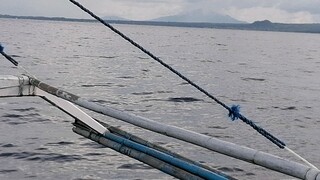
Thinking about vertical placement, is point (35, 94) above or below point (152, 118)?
above

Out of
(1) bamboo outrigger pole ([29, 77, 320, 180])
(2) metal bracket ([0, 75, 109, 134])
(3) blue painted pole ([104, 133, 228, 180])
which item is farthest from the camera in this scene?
(2) metal bracket ([0, 75, 109, 134])

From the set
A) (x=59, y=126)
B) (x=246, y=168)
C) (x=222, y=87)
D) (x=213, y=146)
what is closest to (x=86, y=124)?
(x=213, y=146)

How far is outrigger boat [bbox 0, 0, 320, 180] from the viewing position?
5.47m

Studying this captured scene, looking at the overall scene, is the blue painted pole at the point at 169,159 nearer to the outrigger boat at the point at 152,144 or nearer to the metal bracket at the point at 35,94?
the outrigger boat at the point at 152,144

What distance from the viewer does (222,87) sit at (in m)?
44.6

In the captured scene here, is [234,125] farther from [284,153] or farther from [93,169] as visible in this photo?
[93,169]

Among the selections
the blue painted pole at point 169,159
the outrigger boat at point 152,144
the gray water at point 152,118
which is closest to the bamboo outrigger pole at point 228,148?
the outrigger boat at point 152,144

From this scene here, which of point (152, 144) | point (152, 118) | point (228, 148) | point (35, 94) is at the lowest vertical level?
point (152, 118)

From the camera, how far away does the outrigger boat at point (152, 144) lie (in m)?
5.47

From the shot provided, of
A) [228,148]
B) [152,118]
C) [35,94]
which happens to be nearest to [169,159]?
[228,148]

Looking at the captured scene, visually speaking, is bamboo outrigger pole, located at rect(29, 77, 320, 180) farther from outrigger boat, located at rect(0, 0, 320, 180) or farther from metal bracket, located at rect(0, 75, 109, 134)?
metal bracket, located at rect(0, 75, 109, 134)

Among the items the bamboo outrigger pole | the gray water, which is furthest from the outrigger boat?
the gray water

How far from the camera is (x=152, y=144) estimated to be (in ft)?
27.4

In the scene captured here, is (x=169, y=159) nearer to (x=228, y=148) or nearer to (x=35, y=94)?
(x=228, y=148)
